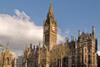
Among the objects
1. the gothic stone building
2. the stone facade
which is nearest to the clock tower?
the gothic stone building

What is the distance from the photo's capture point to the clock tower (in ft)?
385

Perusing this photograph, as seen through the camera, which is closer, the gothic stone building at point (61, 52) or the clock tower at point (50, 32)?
the gothic stone building at point (61, 52)

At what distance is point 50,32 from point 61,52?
24788 millimetres

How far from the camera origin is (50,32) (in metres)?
119

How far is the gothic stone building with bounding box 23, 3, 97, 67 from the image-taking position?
3674 inches

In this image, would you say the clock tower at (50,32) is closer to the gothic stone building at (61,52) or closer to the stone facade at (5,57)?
the gothic stone building at (61,52)

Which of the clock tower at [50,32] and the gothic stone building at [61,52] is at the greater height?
the clock tower at [50,32]

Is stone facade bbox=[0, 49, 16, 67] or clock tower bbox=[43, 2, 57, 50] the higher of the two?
clock tower bbox=[43, 2, 57, 50]

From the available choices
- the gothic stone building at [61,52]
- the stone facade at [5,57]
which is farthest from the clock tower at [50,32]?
the stone facade at [5,57]

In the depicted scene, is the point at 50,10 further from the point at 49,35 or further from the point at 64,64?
the point at 64,64

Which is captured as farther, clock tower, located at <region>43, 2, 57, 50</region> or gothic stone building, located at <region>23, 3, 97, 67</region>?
clock tower, located at <region>43, 2, 57, 50</region>

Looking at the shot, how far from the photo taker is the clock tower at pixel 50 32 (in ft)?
385

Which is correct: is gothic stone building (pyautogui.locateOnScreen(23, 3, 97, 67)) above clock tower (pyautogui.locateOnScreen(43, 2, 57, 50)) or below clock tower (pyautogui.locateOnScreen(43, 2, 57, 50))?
below

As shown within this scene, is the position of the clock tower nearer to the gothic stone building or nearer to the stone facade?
the gothic stone building
